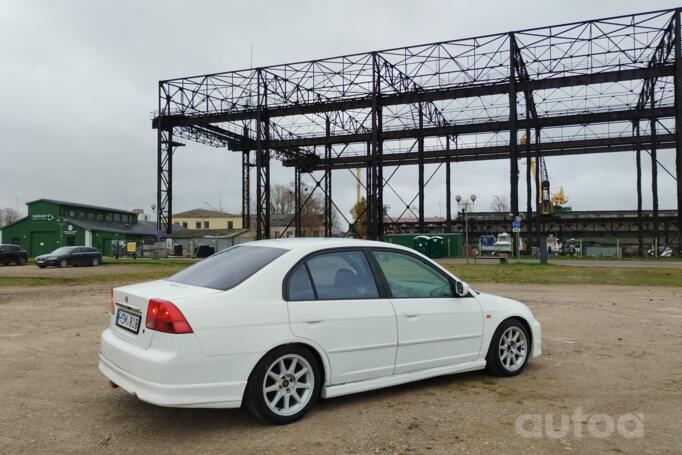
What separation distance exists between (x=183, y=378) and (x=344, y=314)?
133cm

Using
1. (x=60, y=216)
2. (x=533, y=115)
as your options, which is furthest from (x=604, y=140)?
(x=60, y=216)

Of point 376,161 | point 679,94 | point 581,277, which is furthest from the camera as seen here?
point 376,161

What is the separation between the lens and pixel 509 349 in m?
5.54

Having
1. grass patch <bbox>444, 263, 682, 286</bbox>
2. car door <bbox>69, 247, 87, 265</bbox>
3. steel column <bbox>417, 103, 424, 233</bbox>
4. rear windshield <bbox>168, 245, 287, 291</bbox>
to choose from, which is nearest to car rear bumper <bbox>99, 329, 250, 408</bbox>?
rear windshield <bbox>168, 245, 287, 291</bbox>

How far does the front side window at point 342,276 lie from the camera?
442 cm

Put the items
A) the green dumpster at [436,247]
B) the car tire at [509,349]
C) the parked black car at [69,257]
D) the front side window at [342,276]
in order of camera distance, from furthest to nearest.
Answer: the green dumpster at [436,247], the parked black car at [69,257], the car tire at [509,349], the front side window at [342,276]

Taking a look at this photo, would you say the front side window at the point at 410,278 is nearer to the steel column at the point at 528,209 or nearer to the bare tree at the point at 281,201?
the steel column at the point at 528,209

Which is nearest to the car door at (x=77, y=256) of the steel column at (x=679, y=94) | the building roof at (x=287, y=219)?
the steel column at (x=679, y=94)

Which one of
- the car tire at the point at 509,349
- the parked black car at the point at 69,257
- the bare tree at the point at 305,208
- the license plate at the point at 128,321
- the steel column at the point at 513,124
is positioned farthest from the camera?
the bare tree at the point at 305,208

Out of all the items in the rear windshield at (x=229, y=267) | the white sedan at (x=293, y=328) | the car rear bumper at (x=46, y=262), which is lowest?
the car rear bumper at (x=46, y=262)

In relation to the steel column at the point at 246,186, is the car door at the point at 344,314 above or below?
below

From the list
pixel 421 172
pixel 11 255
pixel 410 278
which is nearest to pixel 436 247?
pixel 421 172

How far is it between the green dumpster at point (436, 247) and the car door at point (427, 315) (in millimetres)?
32740

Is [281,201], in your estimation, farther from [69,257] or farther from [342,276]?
[342,276]
